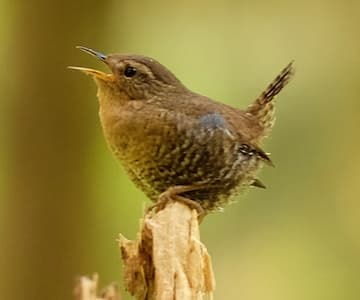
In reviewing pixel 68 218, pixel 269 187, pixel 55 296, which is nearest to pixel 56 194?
pixel 68 218

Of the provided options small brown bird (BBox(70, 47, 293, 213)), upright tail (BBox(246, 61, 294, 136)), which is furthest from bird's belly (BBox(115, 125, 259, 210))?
upright tail (BBox(246, 61, 294, 136))

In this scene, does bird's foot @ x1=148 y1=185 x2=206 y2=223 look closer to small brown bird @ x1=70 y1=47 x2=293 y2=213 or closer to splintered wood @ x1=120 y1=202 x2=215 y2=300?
small brown bird @ x1=70 y1=47 x2=293 y2=213

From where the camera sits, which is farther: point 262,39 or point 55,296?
point 262,39

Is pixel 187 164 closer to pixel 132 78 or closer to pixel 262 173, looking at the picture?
pixel 132 78

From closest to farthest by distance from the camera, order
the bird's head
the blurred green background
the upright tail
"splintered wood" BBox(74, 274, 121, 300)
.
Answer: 1. "splintered wood" BBox(74, 274, 121, 300)
2. the bird's head
3. the upright tail
4. the blurred green background

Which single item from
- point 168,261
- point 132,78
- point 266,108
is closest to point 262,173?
point 266,108

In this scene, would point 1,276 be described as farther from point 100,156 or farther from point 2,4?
point 2,4

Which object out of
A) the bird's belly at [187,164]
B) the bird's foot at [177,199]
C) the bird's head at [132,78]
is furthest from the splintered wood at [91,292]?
the bird's head at [132,78]
